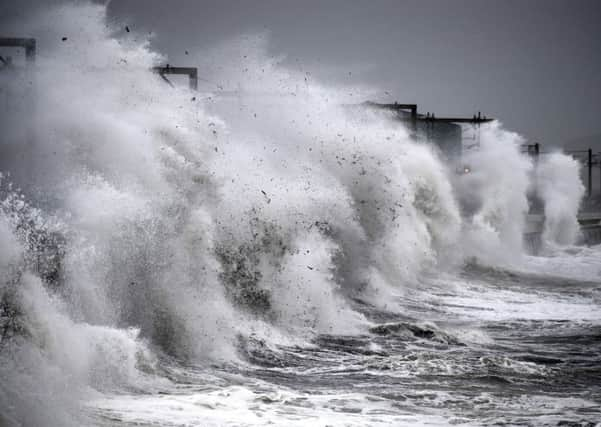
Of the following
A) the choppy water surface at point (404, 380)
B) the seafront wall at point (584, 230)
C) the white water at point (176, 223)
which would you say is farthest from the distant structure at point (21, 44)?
the seafront wall at point (584, 230)

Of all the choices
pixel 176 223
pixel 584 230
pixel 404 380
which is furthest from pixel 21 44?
pixel 584 230

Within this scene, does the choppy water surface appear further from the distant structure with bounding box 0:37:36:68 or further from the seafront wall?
the seafront wall

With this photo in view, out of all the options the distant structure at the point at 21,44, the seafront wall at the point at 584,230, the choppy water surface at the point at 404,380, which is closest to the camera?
the choppy water surface at the point at 404,380

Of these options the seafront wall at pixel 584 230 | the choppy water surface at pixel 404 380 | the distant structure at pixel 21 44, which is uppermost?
the distant structure at pixel 21 44

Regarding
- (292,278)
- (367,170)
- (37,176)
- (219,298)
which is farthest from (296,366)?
(367,170)

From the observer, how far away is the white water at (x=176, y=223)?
7.24 meters

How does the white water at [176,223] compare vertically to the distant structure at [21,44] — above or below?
below

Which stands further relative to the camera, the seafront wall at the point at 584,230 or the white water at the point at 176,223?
the seafront wall at the point at 584,230

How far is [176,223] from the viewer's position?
36.2ft

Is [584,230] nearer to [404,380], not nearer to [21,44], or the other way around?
[21,44]

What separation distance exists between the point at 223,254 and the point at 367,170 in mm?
9091

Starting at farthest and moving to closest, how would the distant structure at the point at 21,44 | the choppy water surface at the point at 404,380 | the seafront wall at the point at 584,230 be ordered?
the seafront wall at the point at 584,230 → the distant structure at the point at 21,44 → the choppy water surface at the point at 404,380

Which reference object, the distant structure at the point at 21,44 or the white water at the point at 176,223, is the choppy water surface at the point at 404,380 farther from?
the distant structure at the point at 21,44

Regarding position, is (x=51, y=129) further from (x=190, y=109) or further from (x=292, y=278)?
(x=292, y=278)
